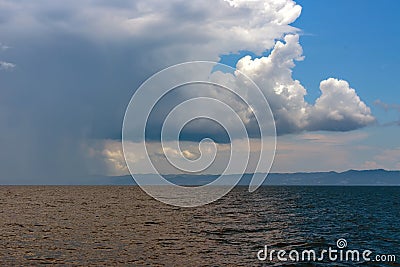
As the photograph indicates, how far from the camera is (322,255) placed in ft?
131

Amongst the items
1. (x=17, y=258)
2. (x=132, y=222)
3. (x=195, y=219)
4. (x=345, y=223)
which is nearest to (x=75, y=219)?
(x=132, y=222)

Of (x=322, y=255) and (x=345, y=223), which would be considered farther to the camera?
(x=345, y=223)

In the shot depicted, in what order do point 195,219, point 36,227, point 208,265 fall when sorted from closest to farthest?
point 208,265
point 36,227
point 195,219

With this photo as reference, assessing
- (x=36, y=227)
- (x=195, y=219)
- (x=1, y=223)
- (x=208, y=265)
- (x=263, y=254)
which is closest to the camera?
(x=208, y=265)

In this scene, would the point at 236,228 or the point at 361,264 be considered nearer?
the point at 361,264

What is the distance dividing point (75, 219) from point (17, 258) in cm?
3185

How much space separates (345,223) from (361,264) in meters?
30.7

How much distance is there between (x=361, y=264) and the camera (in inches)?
1447

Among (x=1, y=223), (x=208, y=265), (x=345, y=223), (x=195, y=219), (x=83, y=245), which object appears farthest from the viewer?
(x=195, y=219)

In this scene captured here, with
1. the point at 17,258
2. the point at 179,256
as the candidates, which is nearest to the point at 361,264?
the point at 179,256

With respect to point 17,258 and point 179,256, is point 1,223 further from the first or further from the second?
point 179,256

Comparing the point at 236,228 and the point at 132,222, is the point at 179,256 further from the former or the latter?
the point at 132,222

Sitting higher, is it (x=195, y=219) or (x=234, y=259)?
(x=195, y=219)

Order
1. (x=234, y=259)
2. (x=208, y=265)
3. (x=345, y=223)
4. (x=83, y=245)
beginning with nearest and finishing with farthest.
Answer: (x=208, y=265), (x=234, y=259), (x=83, y=245), (x=345, y=223)
